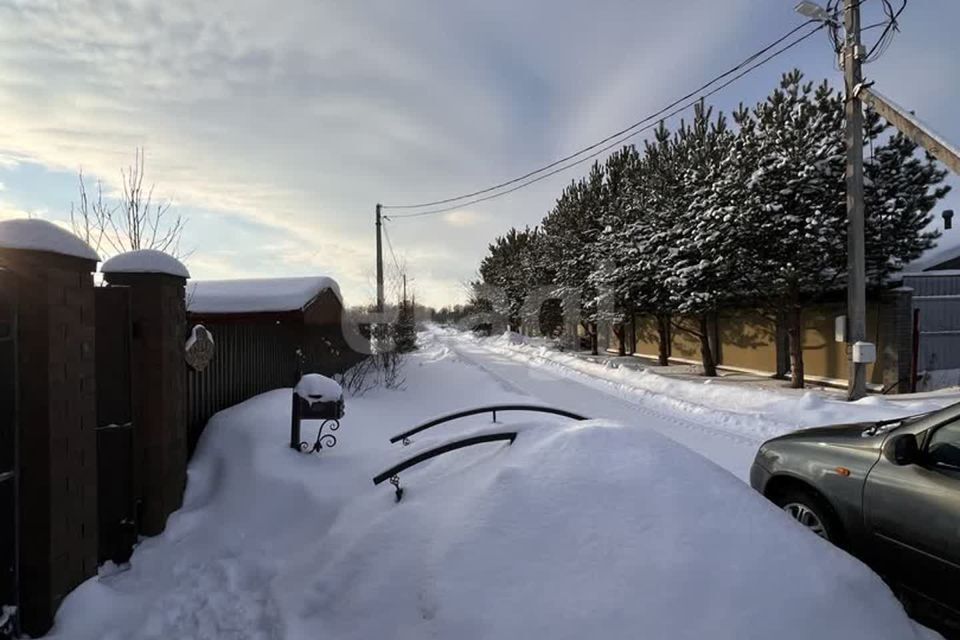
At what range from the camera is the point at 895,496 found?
3080mm

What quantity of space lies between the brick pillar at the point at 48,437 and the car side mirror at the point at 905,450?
484 cm

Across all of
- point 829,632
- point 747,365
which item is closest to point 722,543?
point 829,632

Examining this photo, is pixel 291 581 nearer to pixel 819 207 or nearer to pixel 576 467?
pixel 576 467

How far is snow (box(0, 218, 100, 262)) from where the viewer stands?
9.96 feet

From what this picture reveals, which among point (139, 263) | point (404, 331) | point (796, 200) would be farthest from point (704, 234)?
point (139, 263)

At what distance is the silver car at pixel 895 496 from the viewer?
2.80m

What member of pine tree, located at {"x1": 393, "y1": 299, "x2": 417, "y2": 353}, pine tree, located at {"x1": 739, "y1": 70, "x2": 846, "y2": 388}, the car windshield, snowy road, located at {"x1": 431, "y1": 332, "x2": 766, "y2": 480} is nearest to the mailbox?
snowy road, located at {"x1": 431, "y1": 332, "x2": 766, "y2": 480}

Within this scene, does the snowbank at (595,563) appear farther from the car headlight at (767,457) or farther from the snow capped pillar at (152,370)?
the snow capped pillar at (152,370)

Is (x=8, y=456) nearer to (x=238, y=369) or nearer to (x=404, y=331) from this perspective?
(x=238, y=369)

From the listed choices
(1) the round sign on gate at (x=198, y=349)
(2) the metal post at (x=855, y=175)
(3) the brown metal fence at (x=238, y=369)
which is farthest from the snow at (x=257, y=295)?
(2) the metal post at (x=855, y=175)

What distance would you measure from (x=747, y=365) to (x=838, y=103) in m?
7.83

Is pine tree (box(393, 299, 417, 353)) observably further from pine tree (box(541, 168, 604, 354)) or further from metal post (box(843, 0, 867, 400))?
metal post (box(843, 0, 867, 400))

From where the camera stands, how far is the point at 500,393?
11.4 meters

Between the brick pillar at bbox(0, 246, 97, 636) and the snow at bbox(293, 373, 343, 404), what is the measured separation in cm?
206
